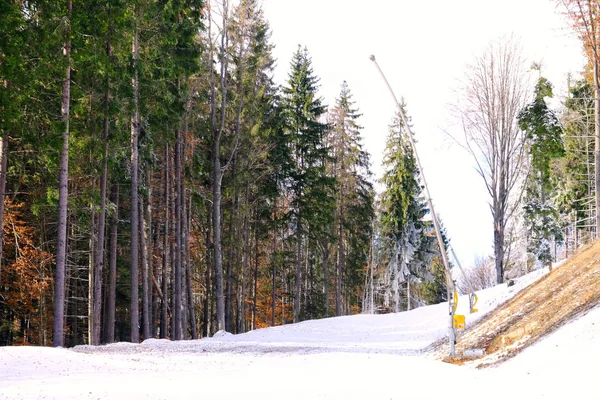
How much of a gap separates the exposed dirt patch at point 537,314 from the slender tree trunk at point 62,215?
11.3m

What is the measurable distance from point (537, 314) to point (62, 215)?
13.6m

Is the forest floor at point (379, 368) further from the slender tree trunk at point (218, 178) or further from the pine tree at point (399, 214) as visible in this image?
the pine tree at point (399, 214)

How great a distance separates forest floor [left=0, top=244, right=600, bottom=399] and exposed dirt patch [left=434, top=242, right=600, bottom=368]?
0.16 feet

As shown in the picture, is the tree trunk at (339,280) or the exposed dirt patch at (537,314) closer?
the exposed dirt patch at (537,314)

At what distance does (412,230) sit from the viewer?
42.8 meters

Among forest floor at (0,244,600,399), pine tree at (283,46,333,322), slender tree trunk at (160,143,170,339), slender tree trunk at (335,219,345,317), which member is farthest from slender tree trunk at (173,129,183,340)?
slender tree trunk at (335,219,345,317)

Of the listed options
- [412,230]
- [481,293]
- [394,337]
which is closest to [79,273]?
[394,337]

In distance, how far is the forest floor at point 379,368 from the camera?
8.14m

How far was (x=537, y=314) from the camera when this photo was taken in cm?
1272

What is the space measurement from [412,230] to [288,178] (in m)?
13.4

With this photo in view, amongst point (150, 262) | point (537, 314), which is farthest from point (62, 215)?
point (537, 314)

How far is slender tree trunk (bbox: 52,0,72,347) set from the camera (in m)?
15.8

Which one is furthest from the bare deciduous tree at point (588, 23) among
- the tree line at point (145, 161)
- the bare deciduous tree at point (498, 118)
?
the tree line at point (145, 161)

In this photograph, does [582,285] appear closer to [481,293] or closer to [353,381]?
[353,381]
